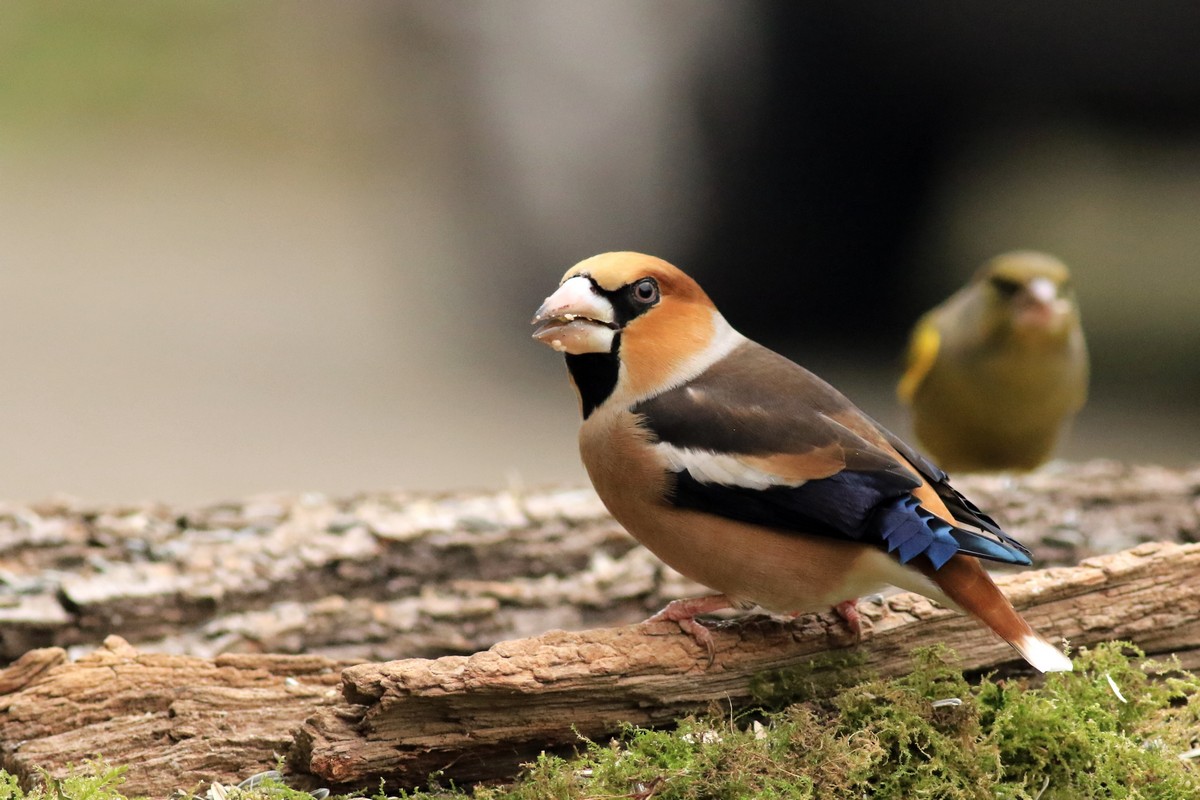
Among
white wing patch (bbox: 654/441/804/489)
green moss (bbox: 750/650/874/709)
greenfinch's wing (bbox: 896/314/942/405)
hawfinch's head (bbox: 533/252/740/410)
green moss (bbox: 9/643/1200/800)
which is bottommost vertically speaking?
green moss (bbox: 9/643/1200/800)

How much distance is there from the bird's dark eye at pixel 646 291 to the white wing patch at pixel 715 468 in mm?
343

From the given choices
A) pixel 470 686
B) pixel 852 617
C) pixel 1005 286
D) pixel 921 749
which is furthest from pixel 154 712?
pixel 1005 286

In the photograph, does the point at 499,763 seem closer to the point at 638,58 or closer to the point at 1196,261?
the point at 638,58

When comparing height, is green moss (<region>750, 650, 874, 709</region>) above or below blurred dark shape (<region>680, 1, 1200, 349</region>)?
below

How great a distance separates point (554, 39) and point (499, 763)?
6.30 m

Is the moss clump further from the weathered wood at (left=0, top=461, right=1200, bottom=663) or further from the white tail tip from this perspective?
the weathered wood at (left=0, top=461, right=1200, bottom=663)

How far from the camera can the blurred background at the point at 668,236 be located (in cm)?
820

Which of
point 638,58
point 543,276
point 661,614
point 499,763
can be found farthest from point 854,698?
point 543,276

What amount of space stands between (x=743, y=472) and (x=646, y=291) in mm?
488

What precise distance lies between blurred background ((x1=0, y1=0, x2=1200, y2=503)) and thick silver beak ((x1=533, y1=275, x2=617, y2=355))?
17.9ft

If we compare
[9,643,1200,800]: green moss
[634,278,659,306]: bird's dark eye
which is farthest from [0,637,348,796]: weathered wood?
[634,278,659,306]: bird's dark eye

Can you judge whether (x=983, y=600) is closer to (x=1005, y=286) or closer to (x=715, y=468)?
(x=715, y=468)

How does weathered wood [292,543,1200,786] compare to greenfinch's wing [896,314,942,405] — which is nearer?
weathered wood [292,543,1200,786]

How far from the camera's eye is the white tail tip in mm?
2508
